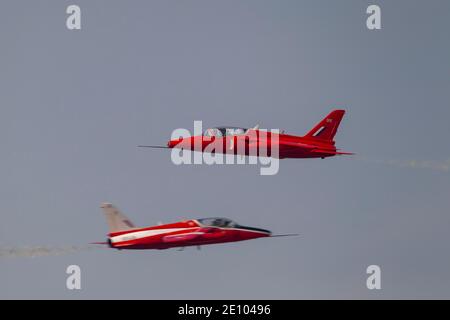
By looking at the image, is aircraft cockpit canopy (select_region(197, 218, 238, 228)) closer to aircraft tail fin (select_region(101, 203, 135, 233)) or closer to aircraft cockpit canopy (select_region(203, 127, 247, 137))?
aircraft tail fin (select_region(101, 203, 135, 233))

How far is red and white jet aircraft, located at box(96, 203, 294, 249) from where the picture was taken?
108375mm

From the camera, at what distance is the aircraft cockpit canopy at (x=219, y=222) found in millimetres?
109262

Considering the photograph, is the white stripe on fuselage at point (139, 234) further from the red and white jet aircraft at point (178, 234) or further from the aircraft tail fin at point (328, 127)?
the aircraft tail fin at point (328, 127)

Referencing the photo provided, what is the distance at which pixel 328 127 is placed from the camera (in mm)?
120438

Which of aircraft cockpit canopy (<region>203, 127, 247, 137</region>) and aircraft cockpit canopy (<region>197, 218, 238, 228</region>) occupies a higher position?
aircraft cockpit canopy (<region>203, 127, 247, 137</region>)

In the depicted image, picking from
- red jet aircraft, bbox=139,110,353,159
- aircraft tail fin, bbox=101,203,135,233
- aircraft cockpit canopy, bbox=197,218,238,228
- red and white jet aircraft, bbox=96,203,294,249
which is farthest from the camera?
red jet aircraft, bbox=139,110,353,159

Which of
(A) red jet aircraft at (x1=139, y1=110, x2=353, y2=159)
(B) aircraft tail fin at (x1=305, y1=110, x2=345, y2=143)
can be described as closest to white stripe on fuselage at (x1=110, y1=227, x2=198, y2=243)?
(A) red jet aircraft at (x1=139, y1=110, x2=353, y2=159)

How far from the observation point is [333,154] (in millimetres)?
117875

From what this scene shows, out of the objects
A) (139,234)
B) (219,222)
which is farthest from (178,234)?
(219,222)

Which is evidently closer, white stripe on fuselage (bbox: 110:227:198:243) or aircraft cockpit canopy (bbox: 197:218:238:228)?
white stripe on fuselage (bbox: 110:227:198:243)

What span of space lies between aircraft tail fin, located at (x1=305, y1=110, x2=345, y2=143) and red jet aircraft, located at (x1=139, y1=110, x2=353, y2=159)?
1.42 meters
